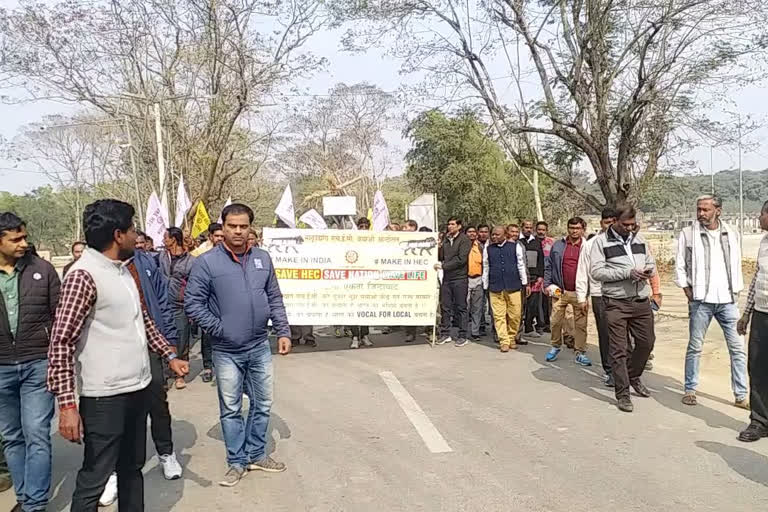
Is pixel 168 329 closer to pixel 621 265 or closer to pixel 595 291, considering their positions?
pixel 621 265

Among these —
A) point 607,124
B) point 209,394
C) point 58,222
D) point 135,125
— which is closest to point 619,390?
point 209,394

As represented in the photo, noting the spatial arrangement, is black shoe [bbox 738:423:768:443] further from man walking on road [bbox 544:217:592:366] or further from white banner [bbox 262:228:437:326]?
white banner [bbox 262:228:437:326]

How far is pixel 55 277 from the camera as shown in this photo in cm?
470

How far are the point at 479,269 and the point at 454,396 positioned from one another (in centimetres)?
408

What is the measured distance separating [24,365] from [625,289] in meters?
5.43

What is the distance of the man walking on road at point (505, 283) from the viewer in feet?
33.5

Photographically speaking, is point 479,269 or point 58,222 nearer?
point 479,269

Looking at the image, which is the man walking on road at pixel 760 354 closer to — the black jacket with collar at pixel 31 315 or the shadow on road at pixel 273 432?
the shadow on road at pixel 273 432

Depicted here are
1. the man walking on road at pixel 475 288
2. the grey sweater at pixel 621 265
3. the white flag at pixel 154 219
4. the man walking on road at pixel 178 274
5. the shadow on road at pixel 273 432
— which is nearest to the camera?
the shadow on road at pixel 273 432

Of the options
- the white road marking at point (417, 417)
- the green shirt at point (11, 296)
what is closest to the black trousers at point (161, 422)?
the green shirt at point (11, 296)

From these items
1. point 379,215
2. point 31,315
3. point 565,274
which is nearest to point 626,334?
point 565,274

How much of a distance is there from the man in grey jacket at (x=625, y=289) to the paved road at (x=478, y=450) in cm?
51

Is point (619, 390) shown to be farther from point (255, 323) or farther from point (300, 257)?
point (300, 257)

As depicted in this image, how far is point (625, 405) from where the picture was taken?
6680mm
